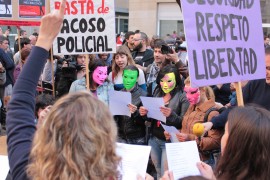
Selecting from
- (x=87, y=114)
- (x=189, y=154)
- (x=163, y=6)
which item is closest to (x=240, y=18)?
(x=189, y=154)

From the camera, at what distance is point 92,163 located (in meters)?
1.26

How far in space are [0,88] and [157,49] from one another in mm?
3105

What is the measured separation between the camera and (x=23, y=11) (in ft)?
24.7

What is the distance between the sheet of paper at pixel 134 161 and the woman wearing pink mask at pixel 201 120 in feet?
3.15

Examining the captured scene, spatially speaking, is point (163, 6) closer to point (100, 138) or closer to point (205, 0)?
point (205, 0)

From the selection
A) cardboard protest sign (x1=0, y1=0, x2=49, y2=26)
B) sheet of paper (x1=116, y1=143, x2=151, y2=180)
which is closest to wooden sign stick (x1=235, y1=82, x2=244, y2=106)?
sheet of paper (x1=116, y1=143, x2=151, y2=180)

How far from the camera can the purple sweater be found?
56.3 inches

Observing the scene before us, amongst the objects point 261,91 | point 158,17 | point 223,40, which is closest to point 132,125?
point 261,91

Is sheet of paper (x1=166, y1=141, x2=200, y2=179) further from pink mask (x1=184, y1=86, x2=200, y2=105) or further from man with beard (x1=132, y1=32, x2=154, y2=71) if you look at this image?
man with beard (x1=132, y1=32, x2=154, y2=71)

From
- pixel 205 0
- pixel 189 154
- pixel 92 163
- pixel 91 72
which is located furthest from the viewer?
pixel 91 72

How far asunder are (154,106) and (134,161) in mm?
1592

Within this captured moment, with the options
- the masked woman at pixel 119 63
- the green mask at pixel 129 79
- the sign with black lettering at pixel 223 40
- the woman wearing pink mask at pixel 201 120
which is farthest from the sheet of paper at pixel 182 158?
the masked woman at pixel 119 63

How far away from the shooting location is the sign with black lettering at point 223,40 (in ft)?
8.14

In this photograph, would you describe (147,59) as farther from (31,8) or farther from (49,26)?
(49,26)
